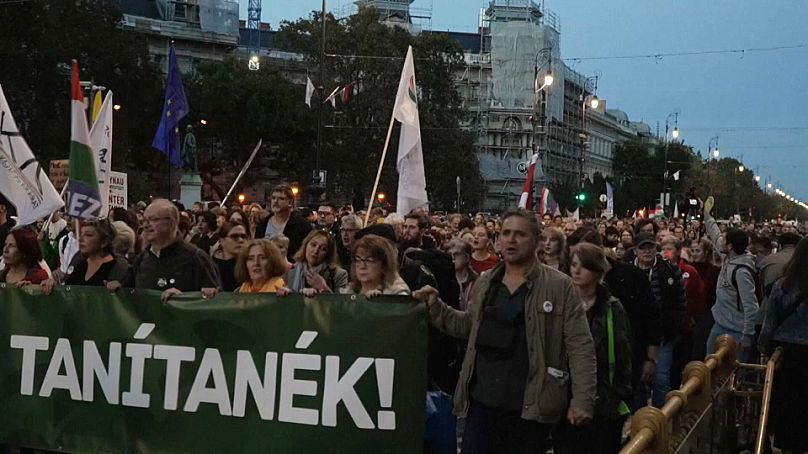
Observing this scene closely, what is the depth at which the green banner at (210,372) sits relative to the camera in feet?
18.9

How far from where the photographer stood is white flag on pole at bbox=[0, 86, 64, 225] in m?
9.07

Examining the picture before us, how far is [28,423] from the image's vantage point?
646 centimetres

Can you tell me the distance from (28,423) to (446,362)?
2.57 metres

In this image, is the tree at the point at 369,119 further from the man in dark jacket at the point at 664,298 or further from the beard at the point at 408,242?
the man in dark jacket at the point at 664,298

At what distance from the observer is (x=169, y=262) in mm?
6898

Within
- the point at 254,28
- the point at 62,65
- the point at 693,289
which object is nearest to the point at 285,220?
the point at 693,289

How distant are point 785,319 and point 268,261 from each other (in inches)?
134

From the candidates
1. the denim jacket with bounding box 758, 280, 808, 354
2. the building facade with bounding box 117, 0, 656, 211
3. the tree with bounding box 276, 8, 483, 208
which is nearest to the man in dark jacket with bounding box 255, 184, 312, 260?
the denim jacket with bounding box 758, 280, 808, 354

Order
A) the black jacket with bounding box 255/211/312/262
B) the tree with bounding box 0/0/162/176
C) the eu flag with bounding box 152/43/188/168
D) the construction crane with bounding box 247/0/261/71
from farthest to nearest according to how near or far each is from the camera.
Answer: the construction crane with bounding box 247/0/261/71 → the tree with bounding box 0/0/162/176 → the eu flag with bounding box 152/43/188/168 → the black jacket with bounding box 255/211/312/262

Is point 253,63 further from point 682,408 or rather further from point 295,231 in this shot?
point 682,408

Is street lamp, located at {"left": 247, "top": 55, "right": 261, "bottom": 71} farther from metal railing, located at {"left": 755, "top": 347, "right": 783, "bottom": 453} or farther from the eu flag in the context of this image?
metal railing, located at {"left": 755, "top": 347, "right": 783, "bottom": 453}

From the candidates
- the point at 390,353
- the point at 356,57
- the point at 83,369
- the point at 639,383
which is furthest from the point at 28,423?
the point at 356,57

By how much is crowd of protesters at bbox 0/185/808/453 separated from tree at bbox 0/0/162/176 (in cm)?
3332

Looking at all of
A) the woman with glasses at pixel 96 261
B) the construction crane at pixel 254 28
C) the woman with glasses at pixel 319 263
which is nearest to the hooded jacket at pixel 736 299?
the woman with glasses at pixel 319 263
